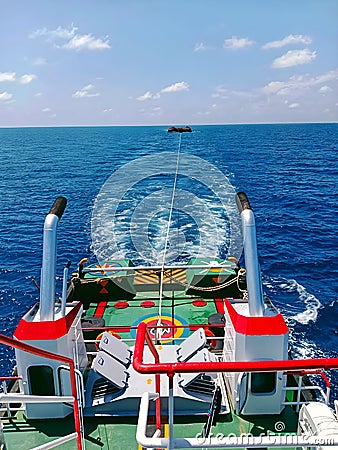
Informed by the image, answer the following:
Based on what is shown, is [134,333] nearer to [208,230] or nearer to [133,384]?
[133,384]

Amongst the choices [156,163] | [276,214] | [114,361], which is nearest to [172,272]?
[114,361]

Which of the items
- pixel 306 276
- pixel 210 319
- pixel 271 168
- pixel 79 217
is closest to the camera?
pixel 210 319

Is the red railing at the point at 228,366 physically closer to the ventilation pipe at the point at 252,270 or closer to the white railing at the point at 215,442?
the white railing at the point at 215,442

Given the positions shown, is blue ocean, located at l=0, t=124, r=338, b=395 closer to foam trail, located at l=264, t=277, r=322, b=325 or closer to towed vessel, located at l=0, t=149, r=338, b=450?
foam trail, located at l=264, t=277, r=322, b=325

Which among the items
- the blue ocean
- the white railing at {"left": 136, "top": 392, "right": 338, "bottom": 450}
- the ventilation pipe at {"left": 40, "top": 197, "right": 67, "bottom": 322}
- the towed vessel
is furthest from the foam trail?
the white railing at {"left": 136, "top": 392, "right": 338, "bottom": 450}

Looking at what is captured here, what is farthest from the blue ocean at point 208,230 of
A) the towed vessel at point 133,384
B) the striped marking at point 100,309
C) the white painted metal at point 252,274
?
the white painted metal at point 252,274

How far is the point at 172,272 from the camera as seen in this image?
15.2 meters

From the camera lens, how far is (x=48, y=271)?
714 cm

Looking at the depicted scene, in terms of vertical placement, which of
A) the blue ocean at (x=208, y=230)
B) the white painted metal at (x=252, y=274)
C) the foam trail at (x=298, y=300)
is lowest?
the foam trail at (x=298, y=300)

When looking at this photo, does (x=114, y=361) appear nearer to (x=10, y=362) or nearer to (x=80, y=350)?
(x=80, y=350)

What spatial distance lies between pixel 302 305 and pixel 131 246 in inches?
427

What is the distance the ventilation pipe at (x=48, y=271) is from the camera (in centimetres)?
702

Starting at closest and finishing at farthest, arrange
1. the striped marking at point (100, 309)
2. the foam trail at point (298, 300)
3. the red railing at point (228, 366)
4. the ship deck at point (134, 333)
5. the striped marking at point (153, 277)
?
the red railing at point (228, 366), the ship deck at point (134, 333), the striped marking at point (100, 309), the striped marking at point (153, 277), the foam trail at point (298, 300)

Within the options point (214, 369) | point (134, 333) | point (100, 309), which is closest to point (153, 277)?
point (100, 309)
